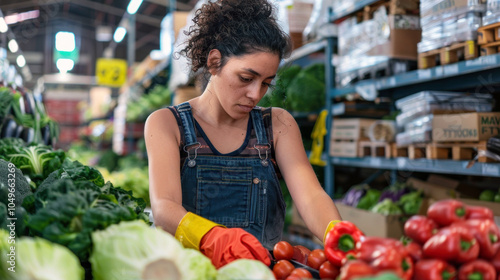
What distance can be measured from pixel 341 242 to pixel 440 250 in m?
0.31

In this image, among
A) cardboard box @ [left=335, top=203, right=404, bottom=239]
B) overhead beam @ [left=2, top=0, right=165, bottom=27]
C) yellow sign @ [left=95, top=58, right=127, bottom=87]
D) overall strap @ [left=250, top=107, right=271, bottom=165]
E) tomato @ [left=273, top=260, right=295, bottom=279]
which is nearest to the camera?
tomato @ [left=273, top=260, right=295, bottom=279]

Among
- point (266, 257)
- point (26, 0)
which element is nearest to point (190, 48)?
point (266, 257)

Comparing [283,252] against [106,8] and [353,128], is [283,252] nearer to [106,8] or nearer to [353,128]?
[353,128]

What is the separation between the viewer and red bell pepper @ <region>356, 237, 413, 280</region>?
0.87 m

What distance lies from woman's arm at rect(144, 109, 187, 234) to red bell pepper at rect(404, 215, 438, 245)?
0.82 meters

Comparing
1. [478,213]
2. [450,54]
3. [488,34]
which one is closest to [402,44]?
[450,54]

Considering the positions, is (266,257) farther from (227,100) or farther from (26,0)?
(26,0)

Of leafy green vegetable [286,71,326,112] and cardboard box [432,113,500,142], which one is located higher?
leafy green vegetable [286,71,326,112]

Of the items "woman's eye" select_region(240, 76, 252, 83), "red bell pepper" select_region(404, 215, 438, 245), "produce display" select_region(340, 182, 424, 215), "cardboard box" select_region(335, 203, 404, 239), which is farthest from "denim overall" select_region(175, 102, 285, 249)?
"produce display" select_region(340, 182, 424, 215)

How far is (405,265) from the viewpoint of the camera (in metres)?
0.91

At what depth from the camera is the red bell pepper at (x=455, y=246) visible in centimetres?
92

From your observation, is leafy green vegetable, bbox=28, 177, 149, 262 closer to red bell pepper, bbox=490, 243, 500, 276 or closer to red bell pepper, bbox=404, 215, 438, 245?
red bell pepper, bbox=404, 215, 438, 245

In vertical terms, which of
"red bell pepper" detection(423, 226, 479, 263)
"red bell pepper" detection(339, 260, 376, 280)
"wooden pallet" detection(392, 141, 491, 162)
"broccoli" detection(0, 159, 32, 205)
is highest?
"wooden pallet" detection(392, 141, 491, 162)

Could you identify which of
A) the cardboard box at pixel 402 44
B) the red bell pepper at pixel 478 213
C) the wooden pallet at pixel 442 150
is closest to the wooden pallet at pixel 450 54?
the cardboard box at pixel 402 44
